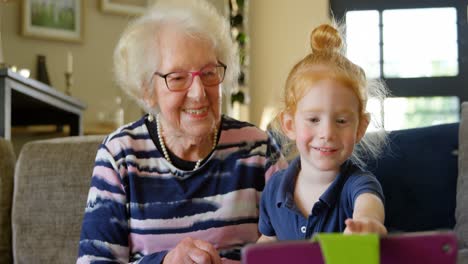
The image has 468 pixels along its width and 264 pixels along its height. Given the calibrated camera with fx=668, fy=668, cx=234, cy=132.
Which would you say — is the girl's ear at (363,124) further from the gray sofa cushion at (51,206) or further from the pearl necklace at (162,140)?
the gray sofa cushion at (51,206)

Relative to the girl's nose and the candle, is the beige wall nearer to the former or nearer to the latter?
the candle

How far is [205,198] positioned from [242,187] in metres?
0.10

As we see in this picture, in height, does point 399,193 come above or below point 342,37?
below

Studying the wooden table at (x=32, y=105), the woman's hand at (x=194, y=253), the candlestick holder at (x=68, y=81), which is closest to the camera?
the woman's hand at (x=194, y=253)

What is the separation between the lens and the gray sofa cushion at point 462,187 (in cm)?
178

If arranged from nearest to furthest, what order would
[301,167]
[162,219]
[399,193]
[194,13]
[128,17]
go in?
[301,167] < [162,219] < [194,13] < [399,193] < [128,17]

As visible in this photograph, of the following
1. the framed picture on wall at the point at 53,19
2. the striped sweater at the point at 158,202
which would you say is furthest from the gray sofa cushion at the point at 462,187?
the framed picture on wall at the point at 53,19

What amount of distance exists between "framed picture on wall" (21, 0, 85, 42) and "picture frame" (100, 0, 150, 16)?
195mm

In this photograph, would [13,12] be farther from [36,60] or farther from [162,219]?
[162,219]

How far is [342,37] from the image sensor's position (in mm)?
1391

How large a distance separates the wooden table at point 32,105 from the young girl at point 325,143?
1682mm

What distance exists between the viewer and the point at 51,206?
1938 millimetres

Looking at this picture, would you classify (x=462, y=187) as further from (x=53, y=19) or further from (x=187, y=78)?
(x=53, y=19)

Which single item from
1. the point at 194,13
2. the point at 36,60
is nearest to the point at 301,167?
the point at 194,13
